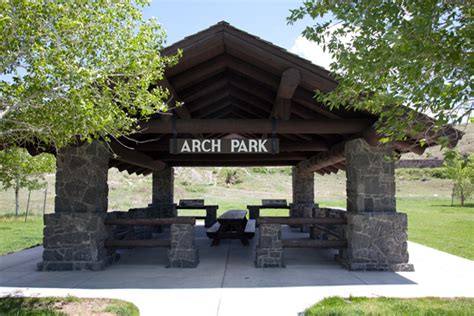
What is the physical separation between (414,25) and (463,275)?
580 cm

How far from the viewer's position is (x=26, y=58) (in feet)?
14.9

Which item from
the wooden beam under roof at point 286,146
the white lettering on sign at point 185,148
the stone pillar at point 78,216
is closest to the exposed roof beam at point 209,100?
the wooden beam under roof at point 286,146

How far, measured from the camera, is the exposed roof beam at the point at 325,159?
9565 millimetres

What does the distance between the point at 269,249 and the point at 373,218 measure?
2184 mm

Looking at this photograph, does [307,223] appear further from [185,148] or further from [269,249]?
[185,148]

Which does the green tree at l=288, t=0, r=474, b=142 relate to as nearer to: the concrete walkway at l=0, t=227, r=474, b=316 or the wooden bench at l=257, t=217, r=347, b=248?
the concrete walkway at l=0, t=227, r=474, b=316

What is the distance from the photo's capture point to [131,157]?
33.7 feet

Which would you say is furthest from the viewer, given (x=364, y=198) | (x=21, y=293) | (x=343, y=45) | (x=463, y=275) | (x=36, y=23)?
(x=364, y=198)

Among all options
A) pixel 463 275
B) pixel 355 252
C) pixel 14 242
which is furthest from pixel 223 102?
pixel 14 242

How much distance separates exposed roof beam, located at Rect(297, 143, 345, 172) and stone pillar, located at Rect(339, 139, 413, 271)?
111 centimetres

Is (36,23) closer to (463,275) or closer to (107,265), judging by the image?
(107,265)

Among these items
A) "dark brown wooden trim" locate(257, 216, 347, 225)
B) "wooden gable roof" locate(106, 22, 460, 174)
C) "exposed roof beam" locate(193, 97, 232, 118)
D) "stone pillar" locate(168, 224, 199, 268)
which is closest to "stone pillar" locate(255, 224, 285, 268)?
"dark brown wooden trim" locate(257, 216, 347, 225)

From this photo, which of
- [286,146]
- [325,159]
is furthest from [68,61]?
[325,159]

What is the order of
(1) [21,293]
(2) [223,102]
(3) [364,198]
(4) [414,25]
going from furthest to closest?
(2) [223,102], (3) [364,198], (1) [21,293], (4) [414,25]
